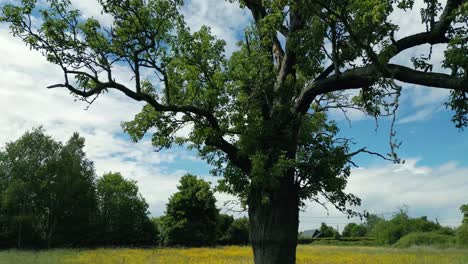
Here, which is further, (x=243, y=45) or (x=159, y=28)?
(x=243, y=45)

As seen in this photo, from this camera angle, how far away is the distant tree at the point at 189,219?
5438cm

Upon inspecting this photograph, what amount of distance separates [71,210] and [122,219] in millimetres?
8668

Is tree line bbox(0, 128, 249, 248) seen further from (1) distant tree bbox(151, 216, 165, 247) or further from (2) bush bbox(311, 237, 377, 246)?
(2) bush bbox(311, 237, 377, 246)

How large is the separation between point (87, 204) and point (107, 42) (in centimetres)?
4584

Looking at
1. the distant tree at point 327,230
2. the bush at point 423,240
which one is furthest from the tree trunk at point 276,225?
the distant tree at point 327,230

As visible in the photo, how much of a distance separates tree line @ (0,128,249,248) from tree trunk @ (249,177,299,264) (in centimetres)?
3729

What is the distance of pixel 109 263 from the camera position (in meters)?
23.9

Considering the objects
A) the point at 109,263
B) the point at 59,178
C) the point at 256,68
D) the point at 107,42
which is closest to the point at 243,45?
the point at 256,68

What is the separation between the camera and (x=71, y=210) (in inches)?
2031

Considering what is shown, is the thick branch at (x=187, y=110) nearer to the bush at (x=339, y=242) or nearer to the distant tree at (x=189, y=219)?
the distant tree at (x=189, y=219)

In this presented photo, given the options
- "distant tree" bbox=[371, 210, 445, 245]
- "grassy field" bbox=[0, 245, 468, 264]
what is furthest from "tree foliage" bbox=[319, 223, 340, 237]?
"grassy field" bbox=[0, 245, 468, 264]

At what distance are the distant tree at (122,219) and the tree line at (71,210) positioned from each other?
0.41 ft

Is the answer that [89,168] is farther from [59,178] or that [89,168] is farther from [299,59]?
[299,59]

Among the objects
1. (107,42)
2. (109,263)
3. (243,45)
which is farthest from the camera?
(109,263)
